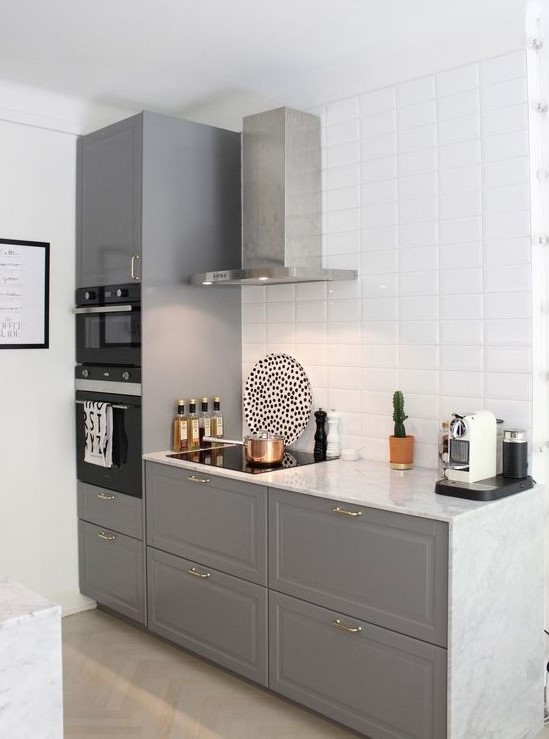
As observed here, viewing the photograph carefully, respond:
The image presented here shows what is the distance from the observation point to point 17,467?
362 centimetres

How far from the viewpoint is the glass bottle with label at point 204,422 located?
3527mm

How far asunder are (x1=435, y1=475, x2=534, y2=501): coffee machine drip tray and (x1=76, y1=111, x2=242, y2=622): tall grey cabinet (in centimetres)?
141

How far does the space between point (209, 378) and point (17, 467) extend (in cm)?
101

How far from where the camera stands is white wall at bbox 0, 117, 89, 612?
141 inches

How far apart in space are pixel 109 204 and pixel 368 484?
181 cm

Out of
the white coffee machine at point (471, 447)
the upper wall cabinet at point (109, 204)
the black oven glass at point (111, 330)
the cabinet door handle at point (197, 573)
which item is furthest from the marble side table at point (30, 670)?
the upper wall cabinet at point (109, 204)

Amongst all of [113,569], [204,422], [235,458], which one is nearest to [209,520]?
[235,458]

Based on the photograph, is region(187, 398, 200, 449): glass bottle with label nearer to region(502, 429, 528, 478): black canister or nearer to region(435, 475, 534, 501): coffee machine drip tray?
region(435, 475, 534, 501): coffee machine drip tray

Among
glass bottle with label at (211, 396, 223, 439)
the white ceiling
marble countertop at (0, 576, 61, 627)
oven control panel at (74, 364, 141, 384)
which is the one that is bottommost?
marble countertop at (0, 576, 61, 627)

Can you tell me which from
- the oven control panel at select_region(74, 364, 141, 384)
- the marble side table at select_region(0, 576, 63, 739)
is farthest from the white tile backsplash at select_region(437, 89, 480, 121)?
the marble side table at select_region(0, 576, 63, 739)

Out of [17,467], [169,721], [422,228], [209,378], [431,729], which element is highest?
[422,228]

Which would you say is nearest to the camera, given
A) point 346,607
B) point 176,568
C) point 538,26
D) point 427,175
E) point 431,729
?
point 431,729

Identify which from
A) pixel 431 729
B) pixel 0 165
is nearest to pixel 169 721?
pixel 431 729

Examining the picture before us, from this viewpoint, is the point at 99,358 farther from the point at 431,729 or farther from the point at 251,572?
the point at 431,729
